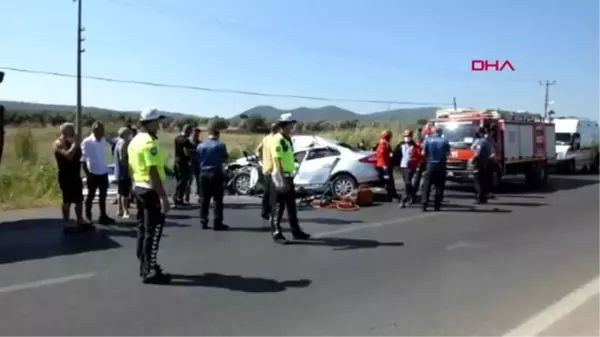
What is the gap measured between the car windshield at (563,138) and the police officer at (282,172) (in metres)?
26.7

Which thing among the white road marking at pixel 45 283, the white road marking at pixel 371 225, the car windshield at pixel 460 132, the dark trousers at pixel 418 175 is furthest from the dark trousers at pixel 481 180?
the white road marking at pixel 45 283

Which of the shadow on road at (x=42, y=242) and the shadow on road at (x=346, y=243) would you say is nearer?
the shadow on road at (x=42, y=242)

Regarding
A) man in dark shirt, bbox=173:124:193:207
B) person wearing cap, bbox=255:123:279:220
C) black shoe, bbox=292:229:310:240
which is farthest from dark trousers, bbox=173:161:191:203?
black shoe, bbox=292:229:310:240

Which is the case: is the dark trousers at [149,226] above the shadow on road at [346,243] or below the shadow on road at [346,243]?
above

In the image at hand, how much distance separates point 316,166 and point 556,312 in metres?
12.0

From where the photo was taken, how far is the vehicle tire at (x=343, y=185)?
Answer: 58.5 ft

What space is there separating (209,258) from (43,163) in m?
11.5

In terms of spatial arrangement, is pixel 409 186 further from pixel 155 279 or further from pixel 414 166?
pixel 155 279

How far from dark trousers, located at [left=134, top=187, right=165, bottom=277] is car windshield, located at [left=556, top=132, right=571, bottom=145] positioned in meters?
29.9

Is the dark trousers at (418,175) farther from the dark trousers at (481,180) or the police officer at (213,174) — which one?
the police officer at (213,174)

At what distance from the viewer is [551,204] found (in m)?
17.6

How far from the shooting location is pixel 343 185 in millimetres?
17922

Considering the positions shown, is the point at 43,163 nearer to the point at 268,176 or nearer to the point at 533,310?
the point at 268,176

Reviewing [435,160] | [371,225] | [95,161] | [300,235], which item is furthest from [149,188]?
[435,160]
